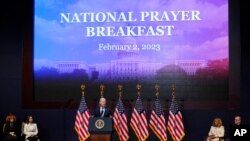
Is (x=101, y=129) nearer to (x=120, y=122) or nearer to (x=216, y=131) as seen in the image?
(x=120, y=122)

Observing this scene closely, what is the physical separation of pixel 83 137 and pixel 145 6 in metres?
3.24

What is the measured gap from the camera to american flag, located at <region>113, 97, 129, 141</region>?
35.7 ft

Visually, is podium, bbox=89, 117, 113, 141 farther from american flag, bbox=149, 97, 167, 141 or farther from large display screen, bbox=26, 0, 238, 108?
large display screen, bbox=26, 0, 238, 108

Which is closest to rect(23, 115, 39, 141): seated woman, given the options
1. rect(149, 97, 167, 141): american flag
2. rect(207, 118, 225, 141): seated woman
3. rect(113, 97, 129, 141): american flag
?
rect(113, 97, 129, 141): american flag

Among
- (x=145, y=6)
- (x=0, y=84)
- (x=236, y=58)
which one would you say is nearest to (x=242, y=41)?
(x=236, y=58)

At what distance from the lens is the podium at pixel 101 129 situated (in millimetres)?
9445

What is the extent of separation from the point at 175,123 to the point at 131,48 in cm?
196

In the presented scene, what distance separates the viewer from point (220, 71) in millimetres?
11203

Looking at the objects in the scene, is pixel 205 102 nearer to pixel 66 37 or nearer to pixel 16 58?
pixel 66 37

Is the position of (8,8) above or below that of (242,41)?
above

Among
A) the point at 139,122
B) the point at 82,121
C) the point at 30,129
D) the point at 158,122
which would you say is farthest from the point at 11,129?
the point at 158,122

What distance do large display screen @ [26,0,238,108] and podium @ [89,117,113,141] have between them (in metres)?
1.99

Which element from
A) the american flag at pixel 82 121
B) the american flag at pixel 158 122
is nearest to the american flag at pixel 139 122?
the american flag at pixel 158 122

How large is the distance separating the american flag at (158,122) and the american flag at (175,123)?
0.46 ft
